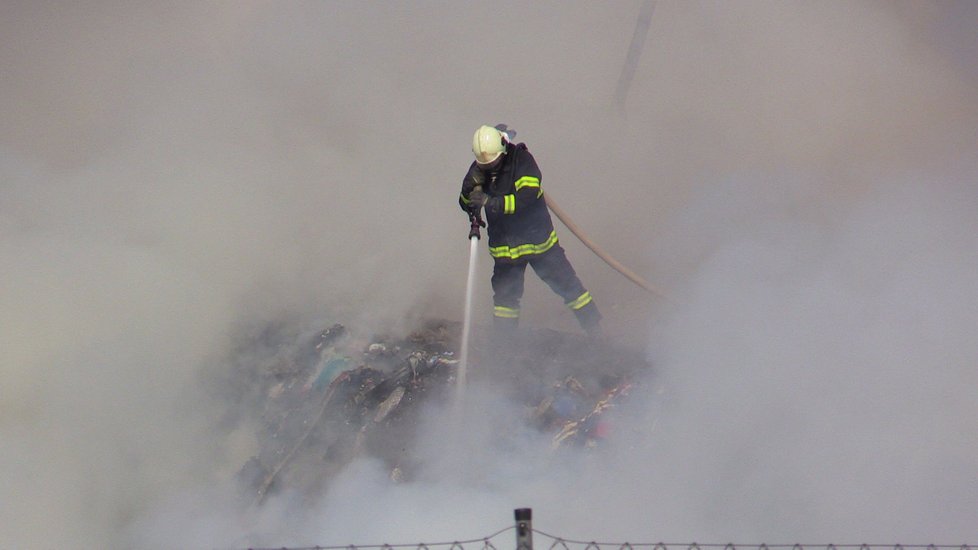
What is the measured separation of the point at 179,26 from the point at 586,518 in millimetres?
8471

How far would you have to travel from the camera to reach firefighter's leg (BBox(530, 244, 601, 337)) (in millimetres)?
8180

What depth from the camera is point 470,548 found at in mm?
6121

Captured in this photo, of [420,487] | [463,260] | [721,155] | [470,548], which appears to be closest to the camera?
[470,548]

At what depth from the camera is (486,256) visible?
1090 centimetres

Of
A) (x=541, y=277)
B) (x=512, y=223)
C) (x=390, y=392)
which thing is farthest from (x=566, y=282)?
(x=390, y=392)

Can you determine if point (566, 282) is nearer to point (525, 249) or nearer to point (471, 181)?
point (525, 249)

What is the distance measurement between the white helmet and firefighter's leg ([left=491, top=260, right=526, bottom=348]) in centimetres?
90

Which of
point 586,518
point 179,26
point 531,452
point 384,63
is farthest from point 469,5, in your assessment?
point 586,518

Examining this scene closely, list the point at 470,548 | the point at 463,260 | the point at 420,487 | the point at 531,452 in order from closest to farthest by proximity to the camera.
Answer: the point at 470,548
the point at 420,487
the point at 531,452
the point at 463,260

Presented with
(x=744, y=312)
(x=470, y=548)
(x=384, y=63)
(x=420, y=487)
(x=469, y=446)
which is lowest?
(x=470, y=548)

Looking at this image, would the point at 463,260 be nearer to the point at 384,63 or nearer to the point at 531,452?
the point at 384,63

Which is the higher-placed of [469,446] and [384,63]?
[384,63]

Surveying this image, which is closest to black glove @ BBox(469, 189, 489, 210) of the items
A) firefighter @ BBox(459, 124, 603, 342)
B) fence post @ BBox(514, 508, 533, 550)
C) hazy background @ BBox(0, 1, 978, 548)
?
firefighter @ BBox(459, 124, 603, 342)

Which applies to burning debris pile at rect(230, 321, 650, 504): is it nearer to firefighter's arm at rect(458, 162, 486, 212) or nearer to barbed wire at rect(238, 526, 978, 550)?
barbed wire at rect(238, 526, 978, 550)
